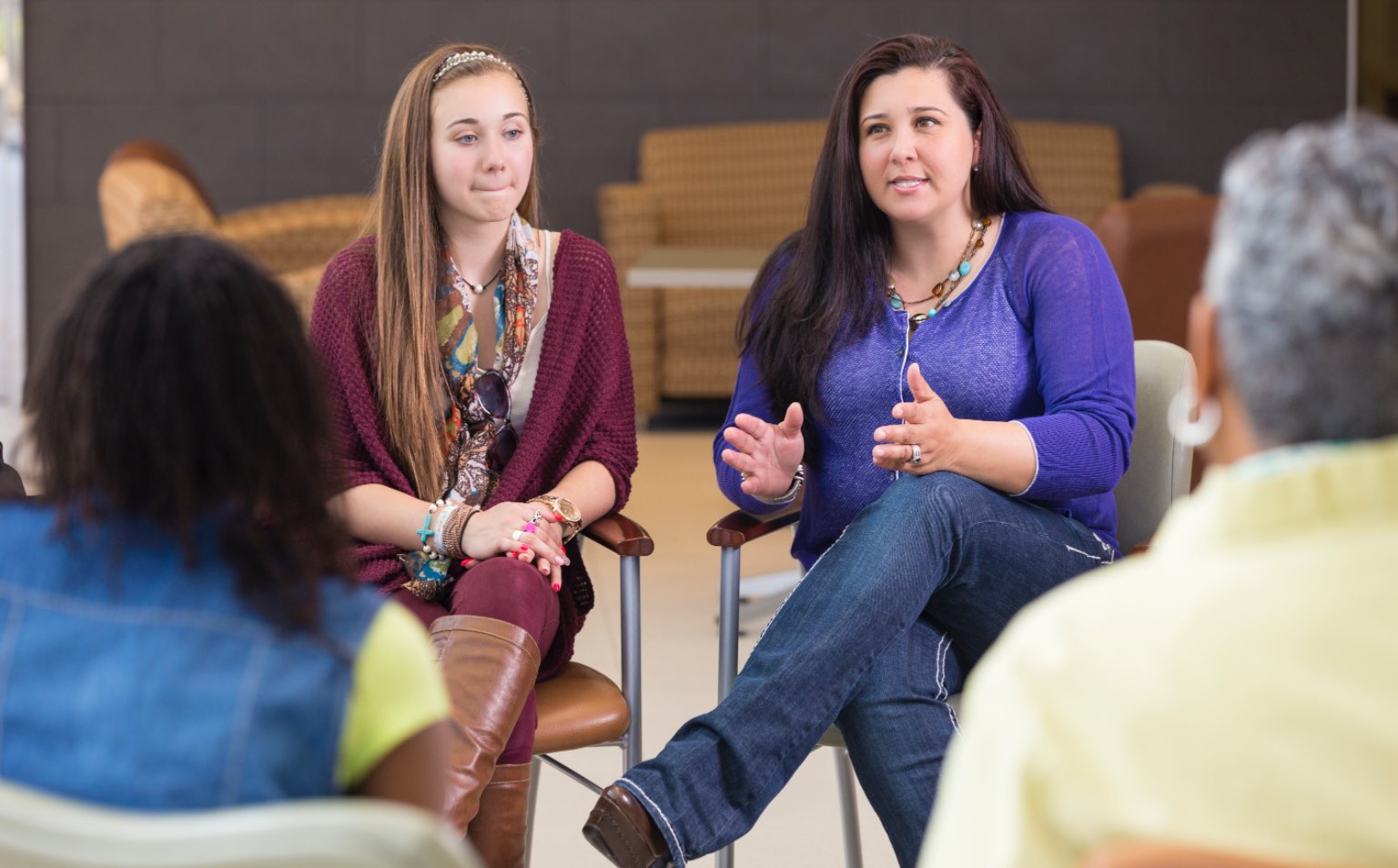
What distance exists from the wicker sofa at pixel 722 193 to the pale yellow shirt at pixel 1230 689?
17.1ft

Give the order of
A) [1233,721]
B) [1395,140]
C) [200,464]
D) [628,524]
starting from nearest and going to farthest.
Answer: [1233,721], [1395,140], [200,464], [628,524]

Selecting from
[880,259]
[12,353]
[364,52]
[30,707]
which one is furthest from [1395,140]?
[12,353]

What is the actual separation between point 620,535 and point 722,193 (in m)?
4.31

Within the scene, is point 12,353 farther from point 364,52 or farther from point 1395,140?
point 1395,140

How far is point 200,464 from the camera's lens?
3.31 ft

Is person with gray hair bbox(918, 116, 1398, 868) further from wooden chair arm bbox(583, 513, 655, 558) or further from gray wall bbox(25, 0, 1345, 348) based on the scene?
gray wall bbox(25, 0, 1345, 348)

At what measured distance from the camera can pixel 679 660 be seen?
3510 mm

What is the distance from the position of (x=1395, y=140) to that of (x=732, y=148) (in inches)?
216

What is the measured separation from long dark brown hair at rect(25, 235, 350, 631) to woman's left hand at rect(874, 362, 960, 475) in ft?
3.42

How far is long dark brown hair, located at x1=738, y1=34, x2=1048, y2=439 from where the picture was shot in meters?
2.22

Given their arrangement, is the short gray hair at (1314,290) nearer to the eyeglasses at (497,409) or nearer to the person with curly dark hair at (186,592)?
the person with curly dark hair at (186,592)

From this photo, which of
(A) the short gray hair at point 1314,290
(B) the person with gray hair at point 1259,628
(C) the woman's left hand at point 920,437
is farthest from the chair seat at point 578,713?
(A) the short gray hair at point 1314,290

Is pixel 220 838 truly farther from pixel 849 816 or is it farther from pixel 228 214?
pixel 228 214

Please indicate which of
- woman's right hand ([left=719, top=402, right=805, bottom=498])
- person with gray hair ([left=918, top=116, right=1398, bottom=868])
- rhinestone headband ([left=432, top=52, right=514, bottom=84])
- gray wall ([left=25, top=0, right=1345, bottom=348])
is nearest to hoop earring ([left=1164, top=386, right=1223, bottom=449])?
person with gray hair ([left=918, top=116, right=1398, bottom=868])
